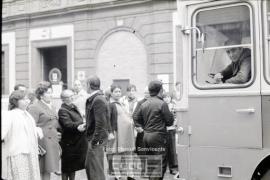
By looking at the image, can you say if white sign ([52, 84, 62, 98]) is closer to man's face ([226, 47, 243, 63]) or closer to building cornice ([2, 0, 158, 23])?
building cornice ([2, 0, 158, 23])

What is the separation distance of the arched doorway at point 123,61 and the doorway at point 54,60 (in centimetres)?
203


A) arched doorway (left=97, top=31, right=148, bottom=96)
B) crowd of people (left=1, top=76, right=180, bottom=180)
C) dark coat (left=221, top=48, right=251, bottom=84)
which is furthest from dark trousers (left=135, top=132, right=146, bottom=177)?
arched doorway (left=97, top=31, right=148, bottom=96)

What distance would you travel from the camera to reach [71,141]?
734 cm

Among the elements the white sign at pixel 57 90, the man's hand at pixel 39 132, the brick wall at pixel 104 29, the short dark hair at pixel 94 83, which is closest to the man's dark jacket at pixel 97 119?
the short dark hair at pixel 94 83

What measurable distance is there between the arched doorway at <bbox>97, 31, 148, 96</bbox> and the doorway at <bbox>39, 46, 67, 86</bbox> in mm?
2031

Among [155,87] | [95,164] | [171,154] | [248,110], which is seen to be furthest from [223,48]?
[171,154]

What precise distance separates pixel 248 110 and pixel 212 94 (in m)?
0.49

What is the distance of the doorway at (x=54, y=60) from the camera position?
1920cm

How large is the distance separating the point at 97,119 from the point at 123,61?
10.6 m

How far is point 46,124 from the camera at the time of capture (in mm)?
6988

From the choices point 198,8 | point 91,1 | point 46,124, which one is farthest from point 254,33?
point 91,1

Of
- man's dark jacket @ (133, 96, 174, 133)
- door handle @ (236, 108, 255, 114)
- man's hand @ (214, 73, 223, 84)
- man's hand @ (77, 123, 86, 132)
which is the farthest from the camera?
man's hand @ (77, 123, 86, 132)

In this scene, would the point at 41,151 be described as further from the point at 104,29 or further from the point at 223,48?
the point at 104,29

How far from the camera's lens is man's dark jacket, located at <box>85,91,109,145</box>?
6422 millimetres
